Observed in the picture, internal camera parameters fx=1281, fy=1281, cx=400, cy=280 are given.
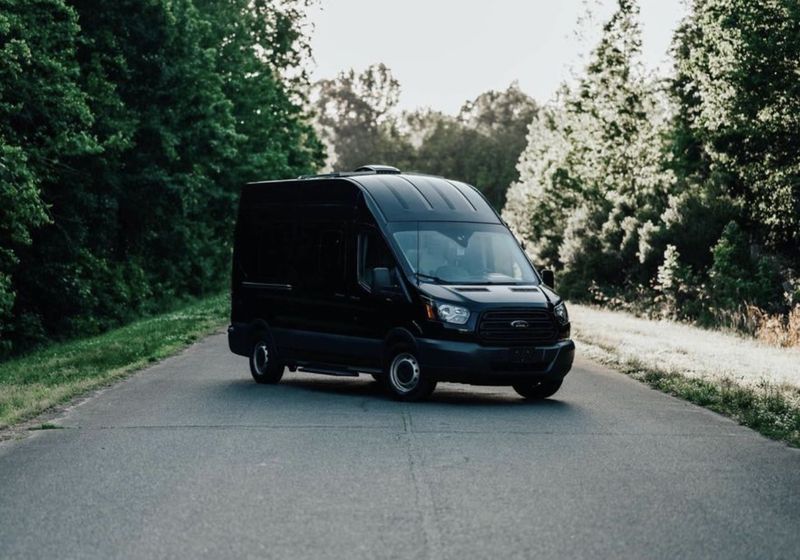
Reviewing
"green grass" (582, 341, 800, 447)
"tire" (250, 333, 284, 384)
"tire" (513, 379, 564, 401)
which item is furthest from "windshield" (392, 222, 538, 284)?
"tire" (250, 333, 284, 384)

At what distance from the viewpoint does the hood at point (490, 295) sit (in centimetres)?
1449

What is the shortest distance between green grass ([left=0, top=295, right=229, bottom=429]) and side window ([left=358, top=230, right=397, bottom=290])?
384 centimetres

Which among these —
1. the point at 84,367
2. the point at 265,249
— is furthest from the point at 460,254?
the point at 84,367

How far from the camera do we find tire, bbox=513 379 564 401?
15469mm

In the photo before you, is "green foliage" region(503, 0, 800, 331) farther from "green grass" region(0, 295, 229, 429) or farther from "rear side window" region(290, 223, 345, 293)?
"rear side window" region(290, 223, 345, 293)

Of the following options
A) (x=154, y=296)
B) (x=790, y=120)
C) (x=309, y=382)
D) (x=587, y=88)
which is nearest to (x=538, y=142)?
(x=587, y=88)

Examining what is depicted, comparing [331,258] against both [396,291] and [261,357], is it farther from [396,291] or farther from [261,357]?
[261,357]

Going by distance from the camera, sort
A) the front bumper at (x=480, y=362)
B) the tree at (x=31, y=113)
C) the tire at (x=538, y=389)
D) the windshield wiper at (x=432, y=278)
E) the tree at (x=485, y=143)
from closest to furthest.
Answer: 1. the front bumper at (x=480, y=362)
2. the windshield wiper at (x=432, y=278)
3. the tire at (x=538, y=389)
4. the tree at (x=31, y=113)
5. the tree at (x=485, y=143)

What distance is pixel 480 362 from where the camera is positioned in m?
14.3

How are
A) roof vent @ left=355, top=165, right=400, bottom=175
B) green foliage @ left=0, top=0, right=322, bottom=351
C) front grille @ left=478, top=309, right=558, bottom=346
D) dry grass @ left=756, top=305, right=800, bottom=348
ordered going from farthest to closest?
green foliage @ left=0, top=0, right=322, bottom=351, dry grass @ left=756, top=305, right=800, bottom=348, roof vent @ left=355, top=165, right=400, bottom=175, front grille @ left=478, top=309, right=558, bottom=346

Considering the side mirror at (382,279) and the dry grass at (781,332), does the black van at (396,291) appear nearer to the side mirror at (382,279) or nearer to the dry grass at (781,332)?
the side mirror at (382,279)

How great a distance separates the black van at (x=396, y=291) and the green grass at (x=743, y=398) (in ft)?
5.89

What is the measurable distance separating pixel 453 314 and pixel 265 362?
3.84 m

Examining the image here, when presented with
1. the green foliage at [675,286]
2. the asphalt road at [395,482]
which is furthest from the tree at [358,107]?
the asphalt road at [395,482]
